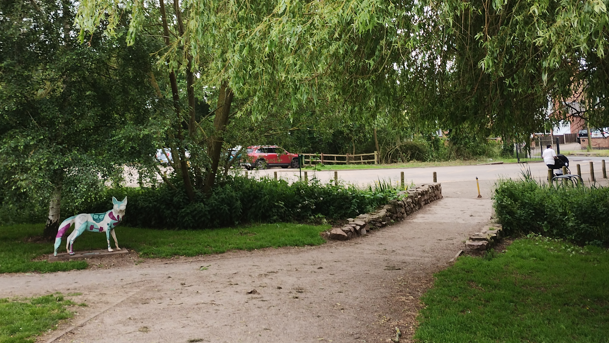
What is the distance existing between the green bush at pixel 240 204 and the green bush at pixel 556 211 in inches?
143

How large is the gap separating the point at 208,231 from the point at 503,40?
828 centimetres

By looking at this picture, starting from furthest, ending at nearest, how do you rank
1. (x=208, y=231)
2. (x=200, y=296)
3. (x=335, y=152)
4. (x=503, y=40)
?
(x=335, y=152) → (x=208, y=231) → (x=200, y=296) → (x=503, y=40)

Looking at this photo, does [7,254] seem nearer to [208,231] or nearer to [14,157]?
[14,157]

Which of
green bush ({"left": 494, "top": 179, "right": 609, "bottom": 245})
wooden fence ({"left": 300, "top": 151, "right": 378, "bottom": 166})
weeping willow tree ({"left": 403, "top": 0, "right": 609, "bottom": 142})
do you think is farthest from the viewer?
wooden fence ({"left": 300, "top": 151, "right": 378, "bottom": 166})

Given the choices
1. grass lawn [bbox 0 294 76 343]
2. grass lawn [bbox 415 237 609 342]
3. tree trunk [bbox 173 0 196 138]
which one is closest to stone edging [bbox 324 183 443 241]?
grass lawn [bbox 415 237 609 342]

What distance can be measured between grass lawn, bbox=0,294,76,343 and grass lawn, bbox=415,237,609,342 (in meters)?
4.07

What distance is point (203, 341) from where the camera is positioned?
498 cm

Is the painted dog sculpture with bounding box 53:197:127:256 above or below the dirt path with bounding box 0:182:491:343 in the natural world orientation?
above

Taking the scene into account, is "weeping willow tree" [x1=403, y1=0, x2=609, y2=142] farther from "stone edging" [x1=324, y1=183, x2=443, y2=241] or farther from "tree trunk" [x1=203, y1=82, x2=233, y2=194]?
"tree trunk" [x1=203, y1=82, x2=233, y2=194]

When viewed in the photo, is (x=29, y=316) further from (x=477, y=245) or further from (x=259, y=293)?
(x=477, y=245)

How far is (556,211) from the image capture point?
10.0 metres

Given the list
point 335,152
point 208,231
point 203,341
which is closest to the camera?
point 203,341

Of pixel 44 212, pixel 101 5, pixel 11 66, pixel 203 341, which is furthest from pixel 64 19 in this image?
pixel 203 341

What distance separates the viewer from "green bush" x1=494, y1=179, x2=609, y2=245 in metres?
9.39
